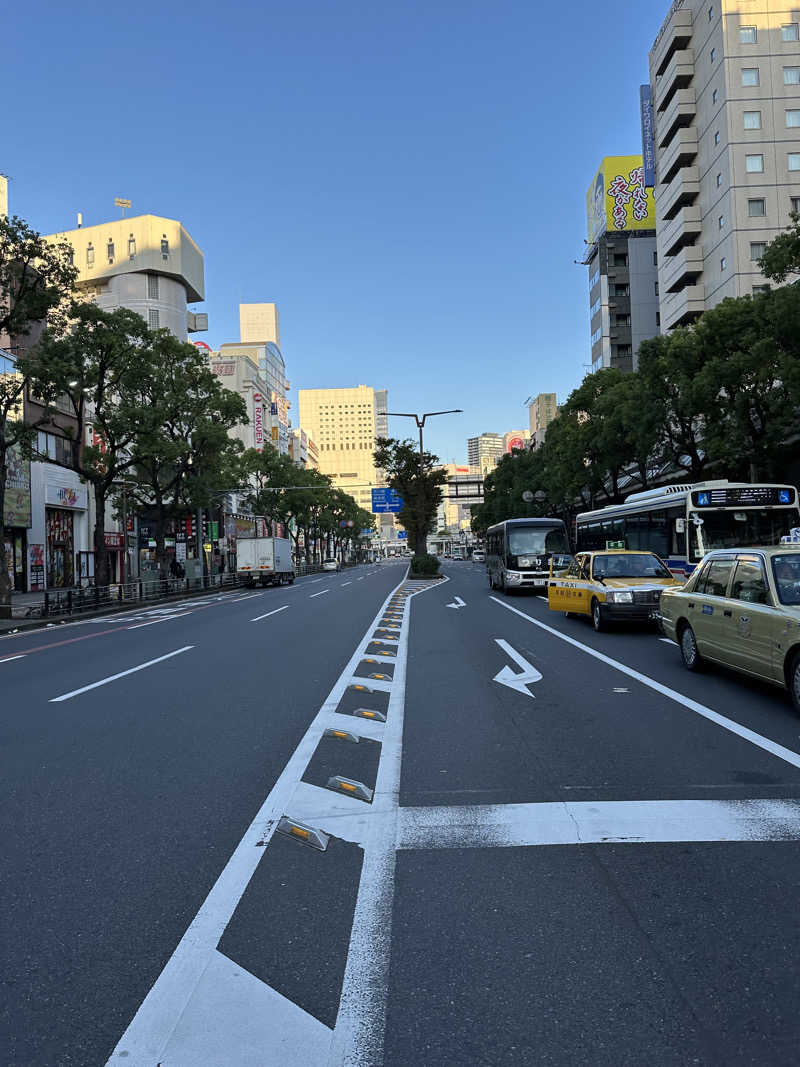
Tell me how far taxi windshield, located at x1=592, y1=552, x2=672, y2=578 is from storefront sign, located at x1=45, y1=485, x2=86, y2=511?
3555cm

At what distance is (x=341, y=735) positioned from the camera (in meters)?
7.00

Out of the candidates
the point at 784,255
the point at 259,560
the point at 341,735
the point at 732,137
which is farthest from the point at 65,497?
the point at 732,137

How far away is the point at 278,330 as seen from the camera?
450 feet

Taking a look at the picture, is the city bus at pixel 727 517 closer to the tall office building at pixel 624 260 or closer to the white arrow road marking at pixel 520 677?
the white arrow road marking at pixel 520 677

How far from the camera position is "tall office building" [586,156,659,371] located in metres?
77.0

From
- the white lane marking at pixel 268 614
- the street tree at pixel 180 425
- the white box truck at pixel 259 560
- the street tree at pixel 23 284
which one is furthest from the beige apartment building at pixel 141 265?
the white lane marking at pixel 268 614

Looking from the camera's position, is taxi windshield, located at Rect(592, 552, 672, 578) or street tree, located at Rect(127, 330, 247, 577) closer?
taxi windshield, located at Rect(592, 552, 672, 578)

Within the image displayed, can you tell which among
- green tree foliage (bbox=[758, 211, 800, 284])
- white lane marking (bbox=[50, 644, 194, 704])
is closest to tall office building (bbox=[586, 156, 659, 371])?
green tree foliage (bbox=[758, 211, 800, 284])

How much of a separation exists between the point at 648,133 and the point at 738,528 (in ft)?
176

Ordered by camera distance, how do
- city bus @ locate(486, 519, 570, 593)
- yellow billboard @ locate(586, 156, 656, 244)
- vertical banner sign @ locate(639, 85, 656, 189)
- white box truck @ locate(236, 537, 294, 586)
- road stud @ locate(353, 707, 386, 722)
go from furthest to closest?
yellow billboard @ locate(586, 156, 656, 244), vertical banner sign @ locate(639, 85, 656, 189), white box truck @ locate(236, 537, 294, 586), city bus @ locate(486, 519, 570, 593), road stud @ locate(353, 707, 386, 722)

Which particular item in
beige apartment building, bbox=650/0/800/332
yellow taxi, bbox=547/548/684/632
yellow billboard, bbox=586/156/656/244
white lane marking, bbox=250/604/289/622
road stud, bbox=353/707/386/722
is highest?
yellow billboard, bbox=586/156/656/244

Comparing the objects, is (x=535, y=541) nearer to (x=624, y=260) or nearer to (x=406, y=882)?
(x=406, y=882)

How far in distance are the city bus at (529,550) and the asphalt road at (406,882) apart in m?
19.7

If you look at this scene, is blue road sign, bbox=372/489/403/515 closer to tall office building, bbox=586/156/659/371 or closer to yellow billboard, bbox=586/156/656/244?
tall office building, bbox=586/156/659/371
